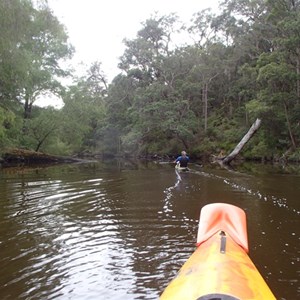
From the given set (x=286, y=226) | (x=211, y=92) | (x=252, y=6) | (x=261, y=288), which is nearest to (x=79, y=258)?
Answer: (x=261, y=288)

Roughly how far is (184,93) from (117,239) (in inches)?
1321

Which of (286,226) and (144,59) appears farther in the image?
(144,59)

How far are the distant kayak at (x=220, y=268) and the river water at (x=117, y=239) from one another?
72 cm

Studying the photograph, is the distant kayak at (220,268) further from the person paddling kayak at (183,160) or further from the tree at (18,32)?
the person paddling kayak at (183,160)

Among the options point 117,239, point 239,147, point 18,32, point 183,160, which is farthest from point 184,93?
point 117,239

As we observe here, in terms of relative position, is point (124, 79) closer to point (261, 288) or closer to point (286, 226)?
point (286, 226)

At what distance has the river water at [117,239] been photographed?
4020 mm

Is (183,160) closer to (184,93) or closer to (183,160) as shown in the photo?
(183,160)

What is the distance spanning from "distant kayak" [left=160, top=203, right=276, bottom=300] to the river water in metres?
0.72

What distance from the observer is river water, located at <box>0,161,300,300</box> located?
13.2ft

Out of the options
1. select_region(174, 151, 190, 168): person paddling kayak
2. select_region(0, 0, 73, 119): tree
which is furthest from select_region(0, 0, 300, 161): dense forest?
select_region(174, 151, 190, 168): person paddling kayak

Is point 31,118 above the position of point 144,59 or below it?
below

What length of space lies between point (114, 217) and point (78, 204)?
6.14 ft

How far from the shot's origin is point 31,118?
30125 mm
